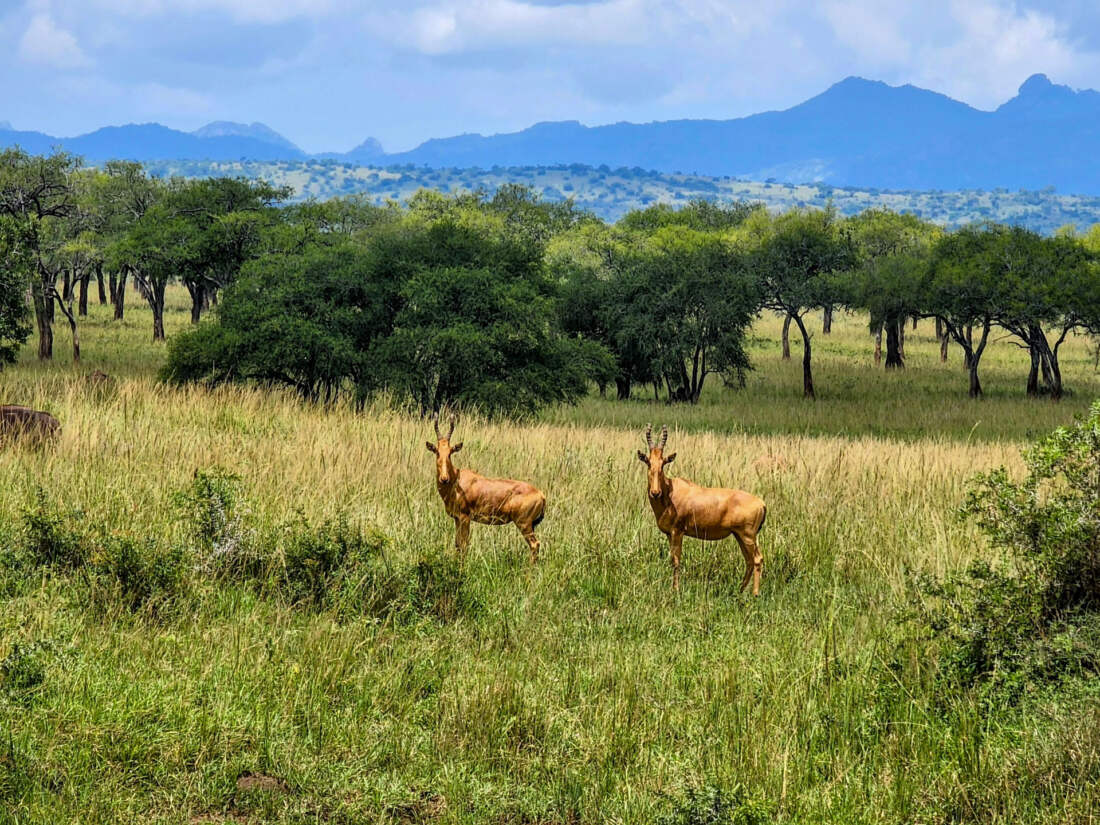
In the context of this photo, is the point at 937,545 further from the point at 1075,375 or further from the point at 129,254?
the point at 1075,375

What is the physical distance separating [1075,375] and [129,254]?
49450 mm

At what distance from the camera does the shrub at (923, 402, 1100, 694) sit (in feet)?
17.8

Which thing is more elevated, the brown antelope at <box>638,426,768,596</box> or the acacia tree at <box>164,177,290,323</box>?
the acacia tree at <box>164,177,290,323</box>

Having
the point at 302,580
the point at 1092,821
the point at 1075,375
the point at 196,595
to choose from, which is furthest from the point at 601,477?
the point at 1075,375

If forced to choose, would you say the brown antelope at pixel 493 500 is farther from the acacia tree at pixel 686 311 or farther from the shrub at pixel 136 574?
the acacia tree at pixel 686 311

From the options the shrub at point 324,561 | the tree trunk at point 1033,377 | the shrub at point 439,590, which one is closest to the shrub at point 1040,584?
the shrub at point 439,590

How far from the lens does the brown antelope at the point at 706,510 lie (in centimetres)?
691

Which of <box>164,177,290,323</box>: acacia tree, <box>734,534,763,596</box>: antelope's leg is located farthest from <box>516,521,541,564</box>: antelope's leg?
<box>164,177,290,323</box>: acacia tree

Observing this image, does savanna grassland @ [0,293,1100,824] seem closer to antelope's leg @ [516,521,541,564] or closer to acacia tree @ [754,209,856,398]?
antelope's leg @ [516,521,541,564]

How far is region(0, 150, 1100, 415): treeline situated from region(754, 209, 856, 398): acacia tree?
0.11 meters

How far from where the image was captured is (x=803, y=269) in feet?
169

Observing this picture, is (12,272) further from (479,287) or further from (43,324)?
(43,324)

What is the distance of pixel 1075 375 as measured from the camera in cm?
5750

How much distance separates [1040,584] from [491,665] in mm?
3081
